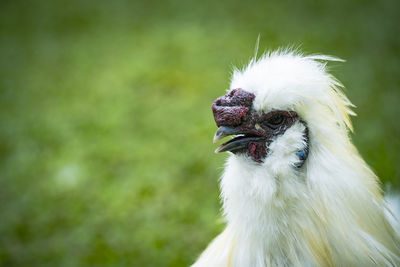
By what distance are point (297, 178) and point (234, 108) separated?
1.44ft

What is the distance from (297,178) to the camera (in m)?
1.77

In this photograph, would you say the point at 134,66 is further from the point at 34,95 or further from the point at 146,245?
the point at 146,245

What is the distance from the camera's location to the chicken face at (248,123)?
1.82 meters

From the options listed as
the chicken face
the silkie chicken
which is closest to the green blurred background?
the silkie chicken

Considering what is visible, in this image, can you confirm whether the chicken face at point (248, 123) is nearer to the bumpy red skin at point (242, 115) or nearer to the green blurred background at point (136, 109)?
the bumpy red skin at point (242, 115)

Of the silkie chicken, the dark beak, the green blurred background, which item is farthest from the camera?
the green blurred background

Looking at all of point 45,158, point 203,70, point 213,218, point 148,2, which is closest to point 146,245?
point 213,218

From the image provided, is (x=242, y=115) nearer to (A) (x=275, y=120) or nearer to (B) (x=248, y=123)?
(B) (x=248, y=123)

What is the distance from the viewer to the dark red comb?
184cm

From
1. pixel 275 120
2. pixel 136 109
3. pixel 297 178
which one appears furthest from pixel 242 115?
pixel 136 109

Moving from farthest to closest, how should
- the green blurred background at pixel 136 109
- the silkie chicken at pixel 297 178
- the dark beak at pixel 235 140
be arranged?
the green blurred background at pixel 136 109, the dark beak at pixel 235 140, the silkie chicken at pixel 297 178

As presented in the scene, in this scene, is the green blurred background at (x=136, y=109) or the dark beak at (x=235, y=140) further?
the green blurred background at (x=136, y=109)

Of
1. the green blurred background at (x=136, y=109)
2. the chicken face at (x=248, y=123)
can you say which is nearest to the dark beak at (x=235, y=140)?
the chicken face at (x=248, y=123)

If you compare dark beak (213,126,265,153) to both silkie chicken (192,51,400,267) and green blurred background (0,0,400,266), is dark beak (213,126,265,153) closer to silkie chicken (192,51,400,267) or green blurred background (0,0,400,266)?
silkie chicken (192,51,400,267)
